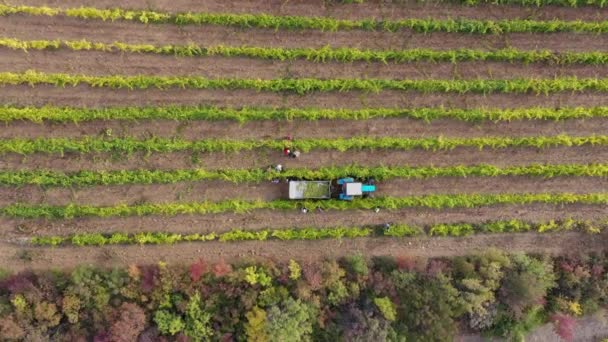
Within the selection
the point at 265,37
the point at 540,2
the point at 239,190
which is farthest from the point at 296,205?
the point at 540,2

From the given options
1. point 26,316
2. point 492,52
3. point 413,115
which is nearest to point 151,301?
point 26,316

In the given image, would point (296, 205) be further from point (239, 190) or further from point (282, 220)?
point (239, 190)

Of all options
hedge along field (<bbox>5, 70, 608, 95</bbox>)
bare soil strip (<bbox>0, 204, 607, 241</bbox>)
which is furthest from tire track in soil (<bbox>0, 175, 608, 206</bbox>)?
hedge along field (<bbox>5, 70, 608, 95</bbox>)

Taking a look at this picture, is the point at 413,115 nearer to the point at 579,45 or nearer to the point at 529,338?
the point at 579,45

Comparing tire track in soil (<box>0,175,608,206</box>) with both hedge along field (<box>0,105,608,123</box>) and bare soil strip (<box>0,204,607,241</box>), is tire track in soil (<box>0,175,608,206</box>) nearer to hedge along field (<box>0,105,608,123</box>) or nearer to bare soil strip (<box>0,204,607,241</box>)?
bare soil strip (<box>0,204,607,241</box>)

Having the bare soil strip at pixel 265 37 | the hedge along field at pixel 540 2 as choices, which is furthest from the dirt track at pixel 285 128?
the hedge along field at pixel 540 2

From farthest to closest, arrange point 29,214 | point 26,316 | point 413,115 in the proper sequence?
point 413,115, point 29,214, point 26,316
